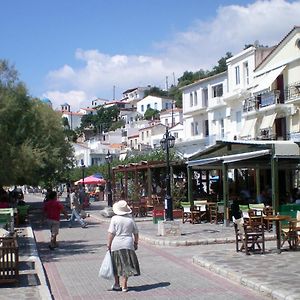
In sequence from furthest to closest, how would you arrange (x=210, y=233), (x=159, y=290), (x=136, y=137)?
(x=136, y=137) → (x=210, y=233) → (x=159, y=290)

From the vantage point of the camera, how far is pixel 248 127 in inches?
1777

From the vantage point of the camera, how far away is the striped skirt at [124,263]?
9688 mm

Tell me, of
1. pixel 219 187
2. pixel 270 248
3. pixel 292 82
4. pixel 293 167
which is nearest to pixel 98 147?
pixel 292 82

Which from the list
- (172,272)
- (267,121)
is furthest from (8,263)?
(267,121)

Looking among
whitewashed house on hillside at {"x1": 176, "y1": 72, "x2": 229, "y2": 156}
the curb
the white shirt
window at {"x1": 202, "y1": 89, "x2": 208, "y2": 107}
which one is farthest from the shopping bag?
window at {"x1": 202, "y1": 89, "x2": 208, "y2": 107}

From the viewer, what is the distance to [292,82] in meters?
39.9

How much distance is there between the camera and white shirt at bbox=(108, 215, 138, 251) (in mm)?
9719

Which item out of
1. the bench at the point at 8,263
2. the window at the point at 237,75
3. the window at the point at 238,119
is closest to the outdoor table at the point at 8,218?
the bench at the point at 8,263

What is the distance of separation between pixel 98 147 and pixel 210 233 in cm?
8163

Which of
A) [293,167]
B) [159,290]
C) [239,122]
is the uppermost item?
[239,122]

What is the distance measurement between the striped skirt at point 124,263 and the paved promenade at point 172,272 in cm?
38

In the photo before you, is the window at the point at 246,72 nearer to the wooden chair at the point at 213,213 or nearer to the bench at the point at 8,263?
the wooden chair at the point at 213,213

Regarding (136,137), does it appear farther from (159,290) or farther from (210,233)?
(159,290)

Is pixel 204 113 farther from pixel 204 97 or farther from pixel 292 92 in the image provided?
pixel 292 92
